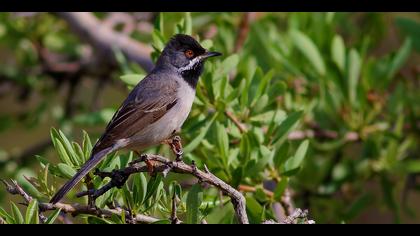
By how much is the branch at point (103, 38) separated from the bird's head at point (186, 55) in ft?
3.86

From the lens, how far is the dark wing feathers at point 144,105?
427cm

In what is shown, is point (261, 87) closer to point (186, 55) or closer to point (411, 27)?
point (186, 55)

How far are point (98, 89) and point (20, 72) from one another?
764 millimetres

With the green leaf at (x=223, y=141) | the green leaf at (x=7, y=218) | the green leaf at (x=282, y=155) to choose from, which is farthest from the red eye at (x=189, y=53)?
the green leaf at (x=7, y=218)

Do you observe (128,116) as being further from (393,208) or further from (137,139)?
(393,208)

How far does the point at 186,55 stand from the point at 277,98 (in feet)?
2.19

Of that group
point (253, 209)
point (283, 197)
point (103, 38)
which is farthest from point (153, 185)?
point (103, 38)

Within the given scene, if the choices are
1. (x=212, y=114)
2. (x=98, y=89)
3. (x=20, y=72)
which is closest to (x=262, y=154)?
(x=212, y=114)

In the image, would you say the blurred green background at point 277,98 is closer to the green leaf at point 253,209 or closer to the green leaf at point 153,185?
the green leaf at point 253,209

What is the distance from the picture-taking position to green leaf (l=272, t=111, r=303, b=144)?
13.7 ft

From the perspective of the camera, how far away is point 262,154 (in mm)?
4035

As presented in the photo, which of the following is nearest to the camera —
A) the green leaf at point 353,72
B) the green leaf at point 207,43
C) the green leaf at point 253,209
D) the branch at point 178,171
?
the branch at point 178,171

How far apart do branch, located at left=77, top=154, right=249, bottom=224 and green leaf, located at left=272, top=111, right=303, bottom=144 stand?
3.95ft

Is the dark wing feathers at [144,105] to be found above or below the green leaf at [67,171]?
above
